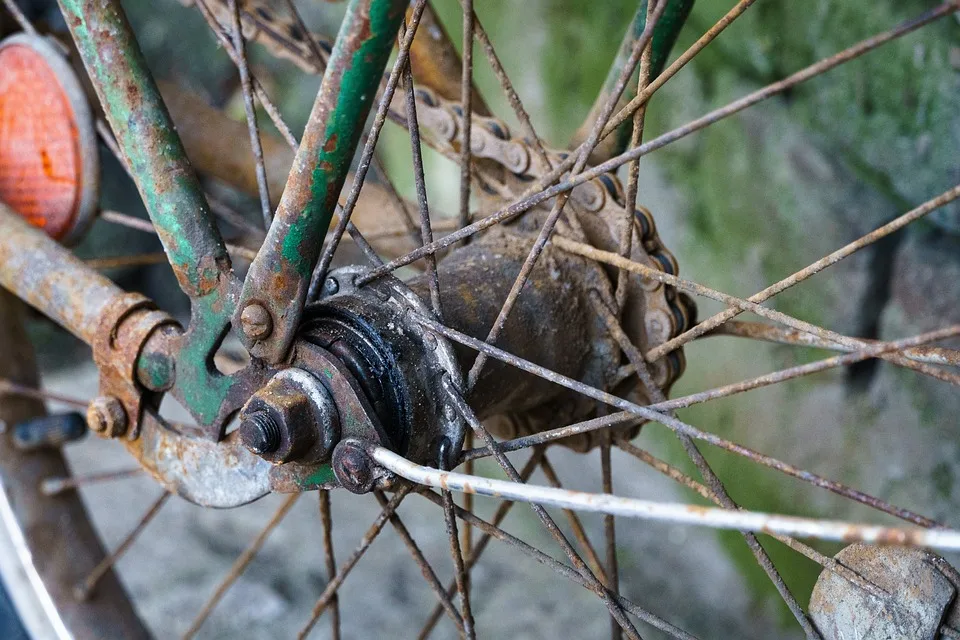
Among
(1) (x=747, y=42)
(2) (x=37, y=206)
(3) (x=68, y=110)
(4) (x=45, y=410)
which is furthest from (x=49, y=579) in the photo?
(1) (x=747, y=42)

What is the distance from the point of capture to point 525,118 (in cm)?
100

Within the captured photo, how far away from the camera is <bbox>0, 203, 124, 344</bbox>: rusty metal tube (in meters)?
0.96

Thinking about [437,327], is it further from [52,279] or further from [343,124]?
[52,279]

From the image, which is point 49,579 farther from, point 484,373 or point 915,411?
point 915,411

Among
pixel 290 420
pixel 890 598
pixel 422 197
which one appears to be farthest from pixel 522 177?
pixel 890 598

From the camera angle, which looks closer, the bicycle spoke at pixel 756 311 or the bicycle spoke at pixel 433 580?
the bicycle spoke at pixel 756 311

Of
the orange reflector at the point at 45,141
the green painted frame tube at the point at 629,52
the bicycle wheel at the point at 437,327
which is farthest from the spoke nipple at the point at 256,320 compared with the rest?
the orange reflector at the point at 45,141

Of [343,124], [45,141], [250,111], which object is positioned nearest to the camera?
[343,124]

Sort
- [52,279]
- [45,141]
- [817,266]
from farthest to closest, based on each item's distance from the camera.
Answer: [45,141], [52,279], [817,266]

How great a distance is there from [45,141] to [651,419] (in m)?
0.95

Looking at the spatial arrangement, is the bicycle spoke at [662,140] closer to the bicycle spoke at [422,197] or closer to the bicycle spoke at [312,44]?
the bicycle spoke at [422,197]

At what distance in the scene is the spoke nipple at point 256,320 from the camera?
0.76m

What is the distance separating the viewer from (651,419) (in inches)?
31.2

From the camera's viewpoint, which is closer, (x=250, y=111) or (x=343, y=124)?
(x=343, y=124)
